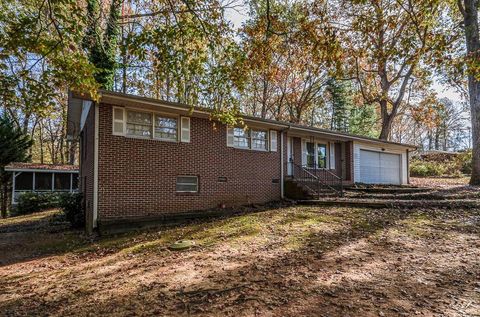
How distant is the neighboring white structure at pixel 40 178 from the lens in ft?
60.2

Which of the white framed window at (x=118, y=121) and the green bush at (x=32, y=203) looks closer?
the white framed window at (x=118, y=121)

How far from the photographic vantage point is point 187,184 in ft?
34.2

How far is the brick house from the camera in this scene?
345 inches

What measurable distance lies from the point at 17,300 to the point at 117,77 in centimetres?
1721

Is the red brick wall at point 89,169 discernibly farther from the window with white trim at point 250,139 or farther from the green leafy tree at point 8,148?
the green leafy tree at point 8,148

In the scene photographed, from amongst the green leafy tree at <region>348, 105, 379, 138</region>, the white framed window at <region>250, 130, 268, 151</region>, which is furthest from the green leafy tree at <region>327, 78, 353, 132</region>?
the white framed window at <region>250, 130, 268, 151</region>

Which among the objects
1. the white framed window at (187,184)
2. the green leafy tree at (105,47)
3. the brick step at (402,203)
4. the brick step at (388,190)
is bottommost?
the brick step at (402,203)

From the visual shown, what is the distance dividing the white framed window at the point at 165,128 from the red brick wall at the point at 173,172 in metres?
0.28

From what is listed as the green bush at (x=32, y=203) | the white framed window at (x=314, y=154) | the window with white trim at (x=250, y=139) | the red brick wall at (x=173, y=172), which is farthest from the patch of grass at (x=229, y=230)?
the green bush at (x=32, y=203)

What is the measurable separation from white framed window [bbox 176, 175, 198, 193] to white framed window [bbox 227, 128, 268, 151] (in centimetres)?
205

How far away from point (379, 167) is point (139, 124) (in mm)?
14870

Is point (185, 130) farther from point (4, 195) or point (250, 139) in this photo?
point (4, 195)

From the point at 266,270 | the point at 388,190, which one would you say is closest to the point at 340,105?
the point at 388,190

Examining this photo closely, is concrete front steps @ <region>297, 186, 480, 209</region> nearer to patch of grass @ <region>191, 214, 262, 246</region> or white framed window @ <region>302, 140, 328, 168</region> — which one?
white framed window @ <region>302, 140, 328, 168</region>
